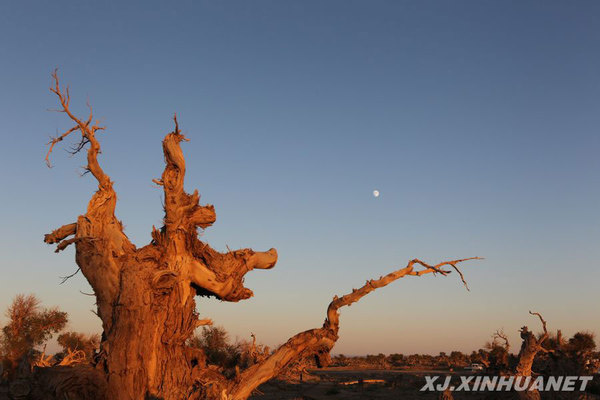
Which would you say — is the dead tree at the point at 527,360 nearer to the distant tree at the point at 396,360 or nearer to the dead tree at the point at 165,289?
the dead tree at the point at 165,289

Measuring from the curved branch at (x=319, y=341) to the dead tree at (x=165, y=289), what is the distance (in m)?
0.02

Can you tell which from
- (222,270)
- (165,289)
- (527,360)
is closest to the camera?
(165,289)

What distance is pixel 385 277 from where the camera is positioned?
→ 1030cm

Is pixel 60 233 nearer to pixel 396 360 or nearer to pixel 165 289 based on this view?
pixel 165 289

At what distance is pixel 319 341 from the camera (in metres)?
10.2

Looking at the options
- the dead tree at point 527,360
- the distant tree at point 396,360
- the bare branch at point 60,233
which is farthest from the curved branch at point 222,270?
A: the distant tree at point 396,360

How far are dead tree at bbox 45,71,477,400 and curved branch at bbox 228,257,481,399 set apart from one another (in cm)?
2

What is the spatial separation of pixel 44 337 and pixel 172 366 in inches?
1185

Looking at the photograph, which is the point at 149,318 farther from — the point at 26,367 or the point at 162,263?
the point at 26,367

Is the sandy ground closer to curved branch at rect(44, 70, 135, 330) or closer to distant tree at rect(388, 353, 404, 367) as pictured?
curved branch at rect(44, 70, 135, 330)

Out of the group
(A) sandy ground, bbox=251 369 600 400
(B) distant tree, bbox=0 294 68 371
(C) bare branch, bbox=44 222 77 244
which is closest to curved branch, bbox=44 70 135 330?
(C) bare branch, bbox=44 222 77 244

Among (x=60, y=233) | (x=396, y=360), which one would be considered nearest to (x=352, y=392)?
(x=60, y=233)

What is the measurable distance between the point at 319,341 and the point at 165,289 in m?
3.34

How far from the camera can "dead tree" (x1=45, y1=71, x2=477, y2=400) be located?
361 inches
